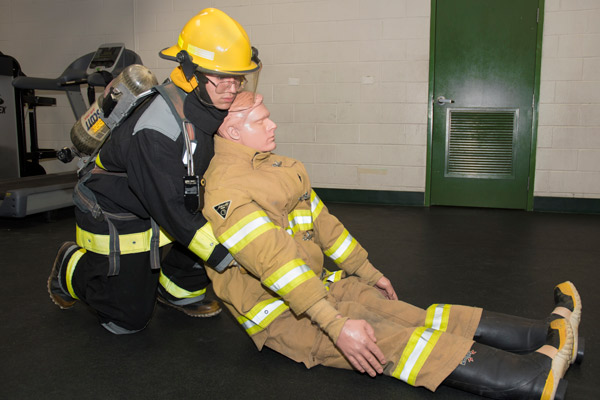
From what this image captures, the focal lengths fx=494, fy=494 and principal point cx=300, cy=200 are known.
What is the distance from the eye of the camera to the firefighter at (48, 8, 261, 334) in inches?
68.1

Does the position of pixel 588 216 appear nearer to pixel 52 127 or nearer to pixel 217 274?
pixel 217 274

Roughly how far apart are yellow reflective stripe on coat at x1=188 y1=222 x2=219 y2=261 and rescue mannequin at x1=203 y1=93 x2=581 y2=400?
2.7 inches

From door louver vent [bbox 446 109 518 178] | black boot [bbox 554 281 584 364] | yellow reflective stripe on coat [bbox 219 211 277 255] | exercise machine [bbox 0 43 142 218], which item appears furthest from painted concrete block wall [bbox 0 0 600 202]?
yellow reflective stripe on coat [bbox 219 211 277 255]

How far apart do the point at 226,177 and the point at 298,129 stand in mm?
4011

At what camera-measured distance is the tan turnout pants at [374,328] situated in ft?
5.21

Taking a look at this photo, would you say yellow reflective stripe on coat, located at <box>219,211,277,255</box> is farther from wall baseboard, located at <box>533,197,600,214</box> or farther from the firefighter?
wall baseboard, located at <box>533,197,600,214</box>

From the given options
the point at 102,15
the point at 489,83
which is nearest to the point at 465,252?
the point at 489,83

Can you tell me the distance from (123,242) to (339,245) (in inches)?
35.8

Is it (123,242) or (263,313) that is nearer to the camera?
(263,313)

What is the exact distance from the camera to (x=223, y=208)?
1633 mm

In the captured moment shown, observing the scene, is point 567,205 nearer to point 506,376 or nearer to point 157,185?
point 506,376

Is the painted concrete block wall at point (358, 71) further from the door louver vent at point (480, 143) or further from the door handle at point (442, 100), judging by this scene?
the door louver vent at point (480, 143)

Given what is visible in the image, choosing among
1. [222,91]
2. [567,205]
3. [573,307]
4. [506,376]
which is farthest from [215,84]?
[567,205]

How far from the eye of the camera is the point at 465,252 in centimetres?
346
